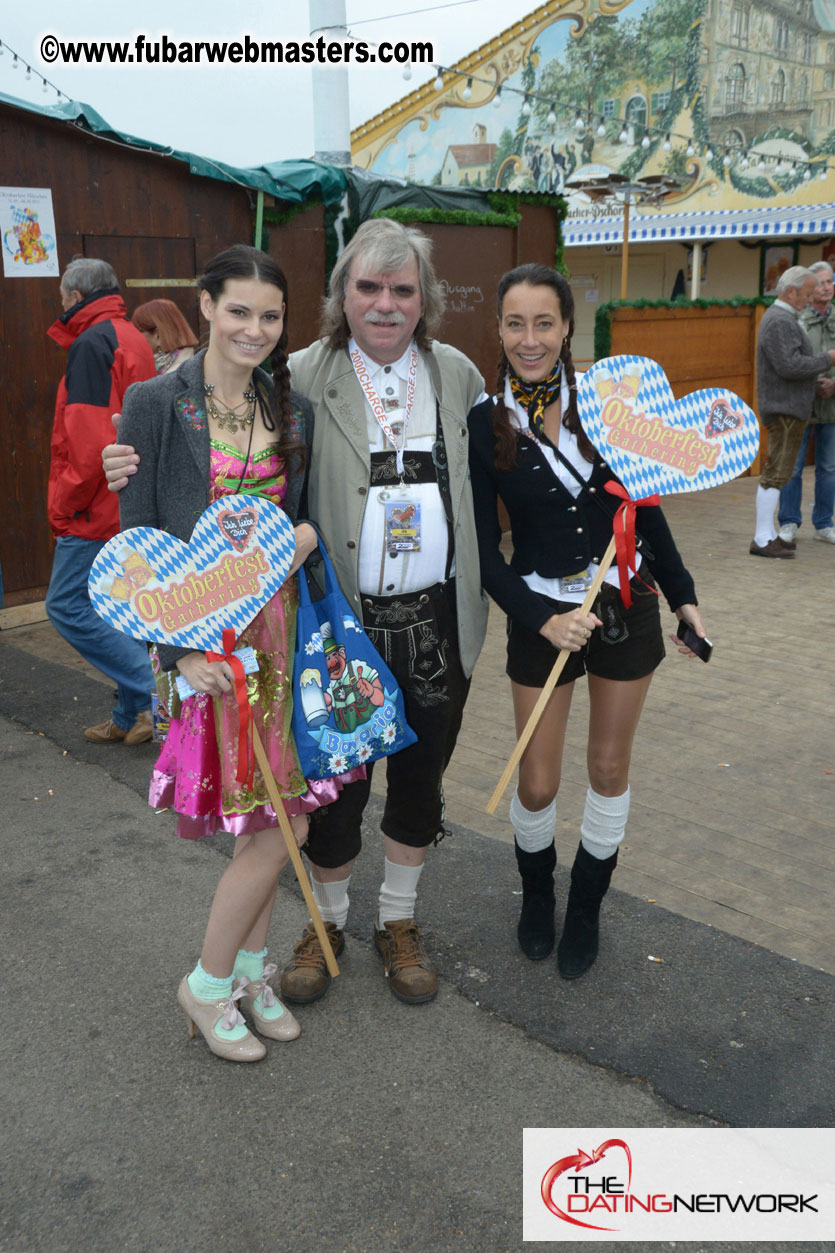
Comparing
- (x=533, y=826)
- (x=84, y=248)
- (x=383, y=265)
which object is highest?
(x=84, y=248)

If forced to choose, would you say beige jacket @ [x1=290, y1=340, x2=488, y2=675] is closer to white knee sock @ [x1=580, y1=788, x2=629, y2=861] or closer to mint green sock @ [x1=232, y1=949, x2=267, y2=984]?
white knee sock @ [x1=580, y1=788, x2=629, y2=861]

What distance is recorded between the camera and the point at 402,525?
106 inches

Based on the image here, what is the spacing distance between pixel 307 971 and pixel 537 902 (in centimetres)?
69

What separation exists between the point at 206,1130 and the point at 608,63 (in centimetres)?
2273

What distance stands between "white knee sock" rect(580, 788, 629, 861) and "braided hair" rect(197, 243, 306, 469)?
1232mm

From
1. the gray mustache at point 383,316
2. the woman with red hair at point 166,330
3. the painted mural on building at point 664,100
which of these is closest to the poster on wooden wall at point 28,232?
the woman with red hair at point 166,330

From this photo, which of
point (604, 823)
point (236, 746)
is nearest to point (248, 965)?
point (236, 746)

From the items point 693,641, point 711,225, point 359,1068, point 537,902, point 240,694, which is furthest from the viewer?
point 711,225

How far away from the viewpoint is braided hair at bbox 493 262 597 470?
8.82ft

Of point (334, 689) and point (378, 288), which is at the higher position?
point (378, 288)

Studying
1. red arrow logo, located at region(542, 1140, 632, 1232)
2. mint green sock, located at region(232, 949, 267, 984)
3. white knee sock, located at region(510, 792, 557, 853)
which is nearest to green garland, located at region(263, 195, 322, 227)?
white knee sock, located at region(510, 792, 557, 853)

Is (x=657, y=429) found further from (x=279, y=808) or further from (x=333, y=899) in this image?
(x=333, y=899)

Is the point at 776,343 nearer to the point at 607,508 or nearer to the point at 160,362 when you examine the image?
the point at 160,362

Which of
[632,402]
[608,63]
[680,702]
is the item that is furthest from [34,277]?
[608,63]
